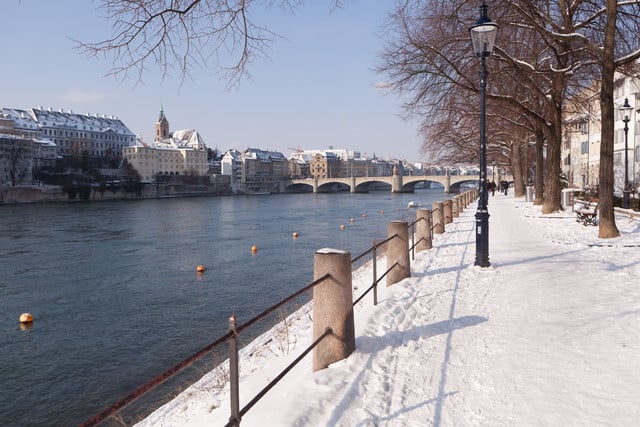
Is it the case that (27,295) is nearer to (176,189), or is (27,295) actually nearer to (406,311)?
(406,311)

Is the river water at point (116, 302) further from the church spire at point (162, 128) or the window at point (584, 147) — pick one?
the church spire at point (162, 128)

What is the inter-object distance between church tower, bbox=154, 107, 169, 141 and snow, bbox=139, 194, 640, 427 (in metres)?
194

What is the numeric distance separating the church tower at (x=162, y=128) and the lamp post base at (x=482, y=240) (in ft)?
631

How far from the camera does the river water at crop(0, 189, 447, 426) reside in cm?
1029

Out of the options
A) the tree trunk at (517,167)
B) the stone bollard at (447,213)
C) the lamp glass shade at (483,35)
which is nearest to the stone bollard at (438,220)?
the stone bollard at (447,213)

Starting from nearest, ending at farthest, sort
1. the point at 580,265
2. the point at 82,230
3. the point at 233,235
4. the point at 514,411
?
1. the point at 514,411
2. the point at 580,265
3. the point at 233,235
4. the point at 82,230

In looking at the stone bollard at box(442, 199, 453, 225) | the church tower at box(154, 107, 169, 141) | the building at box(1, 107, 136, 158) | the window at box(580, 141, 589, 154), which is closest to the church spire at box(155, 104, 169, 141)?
the church tower at box(154, 107, 169, 141)

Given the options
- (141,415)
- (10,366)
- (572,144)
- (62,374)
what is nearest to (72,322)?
(10,366)

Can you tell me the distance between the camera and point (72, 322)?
14.8 m

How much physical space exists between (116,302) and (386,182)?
363 feet

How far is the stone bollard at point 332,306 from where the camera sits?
5.42m

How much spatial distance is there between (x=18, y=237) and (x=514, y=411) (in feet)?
129

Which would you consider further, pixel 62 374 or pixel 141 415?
pixel 62 374

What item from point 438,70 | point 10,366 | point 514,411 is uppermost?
point 438,70
